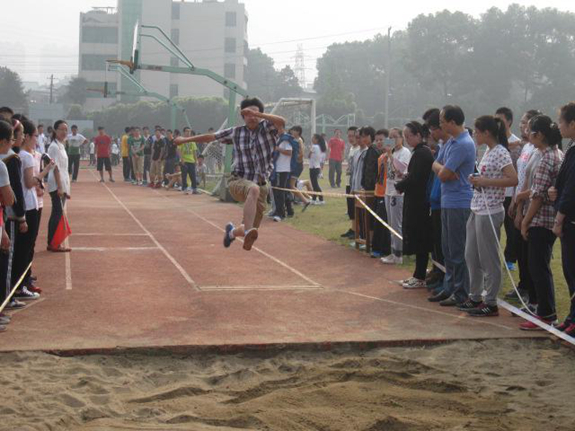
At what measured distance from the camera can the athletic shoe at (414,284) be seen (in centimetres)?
979

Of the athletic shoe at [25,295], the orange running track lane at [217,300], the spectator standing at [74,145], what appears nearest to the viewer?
the orange running track lane at [217,300]

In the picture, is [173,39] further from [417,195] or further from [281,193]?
[417,195]

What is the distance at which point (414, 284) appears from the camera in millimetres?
9812

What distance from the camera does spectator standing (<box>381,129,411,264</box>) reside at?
11.1m

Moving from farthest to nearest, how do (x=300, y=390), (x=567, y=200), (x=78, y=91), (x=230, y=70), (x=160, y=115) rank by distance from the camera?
(x=230, y=70) < (x=78, y=91) < (x=160, y=115) < (x=567, y=200) < (x=300, y=390)

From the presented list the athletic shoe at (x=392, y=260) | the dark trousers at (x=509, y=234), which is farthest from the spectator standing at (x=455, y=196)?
the athletic shoe at (x=392, y=260)

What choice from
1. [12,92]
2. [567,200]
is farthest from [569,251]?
[12,92]

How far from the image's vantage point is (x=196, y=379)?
6.02 metres

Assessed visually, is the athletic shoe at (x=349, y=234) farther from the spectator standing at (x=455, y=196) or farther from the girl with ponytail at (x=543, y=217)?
the girl with ponytail at (x=543, y=217)

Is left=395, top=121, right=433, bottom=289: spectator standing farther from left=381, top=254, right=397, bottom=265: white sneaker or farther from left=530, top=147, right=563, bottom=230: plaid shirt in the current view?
left=530, top=147, right=563, bottom=230: plaid shirt

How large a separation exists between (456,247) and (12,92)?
8543cm

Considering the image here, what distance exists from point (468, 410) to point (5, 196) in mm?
4277

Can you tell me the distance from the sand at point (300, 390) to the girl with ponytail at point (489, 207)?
126 cm

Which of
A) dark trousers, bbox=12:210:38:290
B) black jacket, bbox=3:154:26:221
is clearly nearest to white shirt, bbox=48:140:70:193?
dark trousers, bbox=12:210:38:290
